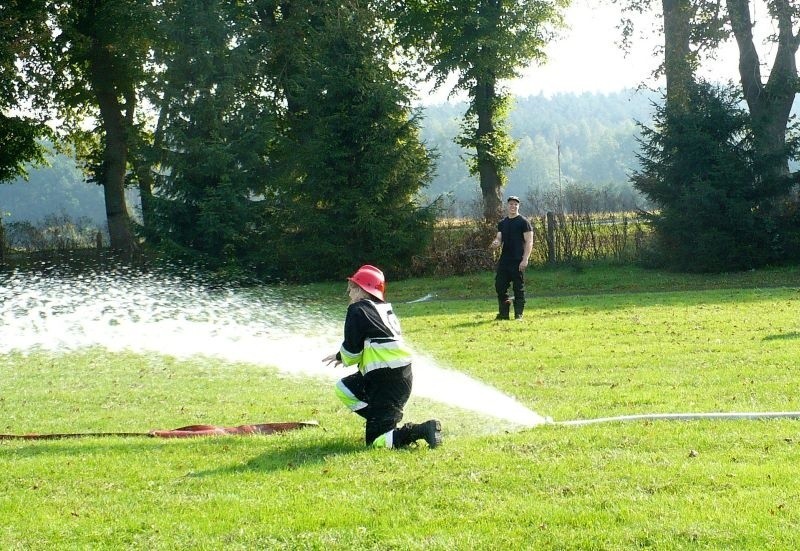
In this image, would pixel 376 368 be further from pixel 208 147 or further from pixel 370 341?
pixel 208 147

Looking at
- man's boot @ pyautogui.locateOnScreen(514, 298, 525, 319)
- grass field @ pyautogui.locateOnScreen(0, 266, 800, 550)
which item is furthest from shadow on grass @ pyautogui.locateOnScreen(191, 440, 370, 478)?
man's boot @ pyautogui.locateOnScreen(514, 298, 525, 319)

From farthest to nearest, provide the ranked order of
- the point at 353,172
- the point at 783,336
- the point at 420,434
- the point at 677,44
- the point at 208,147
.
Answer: the point at 677,44
the point at 208,147
the point at 353,172
the point at 783,336
the point at 420,434

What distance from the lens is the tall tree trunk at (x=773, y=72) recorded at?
32000mm

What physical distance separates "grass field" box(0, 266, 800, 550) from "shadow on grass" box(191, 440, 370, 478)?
31 mm

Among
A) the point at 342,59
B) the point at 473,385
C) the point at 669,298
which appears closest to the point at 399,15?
the point at 342,59

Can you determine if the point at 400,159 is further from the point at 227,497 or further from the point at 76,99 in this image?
the point at 227,497

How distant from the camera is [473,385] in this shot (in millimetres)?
10945

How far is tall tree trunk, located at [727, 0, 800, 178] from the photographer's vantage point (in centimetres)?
3200

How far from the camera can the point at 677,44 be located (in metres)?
33.7

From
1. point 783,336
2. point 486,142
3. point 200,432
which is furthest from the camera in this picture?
point 486,142

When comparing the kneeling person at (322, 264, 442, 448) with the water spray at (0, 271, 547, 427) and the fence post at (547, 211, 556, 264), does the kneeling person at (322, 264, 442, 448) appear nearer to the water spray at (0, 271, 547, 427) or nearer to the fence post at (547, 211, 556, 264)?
the water spray at (0, 271, 547, 427)

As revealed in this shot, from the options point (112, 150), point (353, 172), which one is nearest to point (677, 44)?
point (353, 172)

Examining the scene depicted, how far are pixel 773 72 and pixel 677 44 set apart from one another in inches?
142

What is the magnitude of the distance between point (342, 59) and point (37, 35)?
42.7 feet
